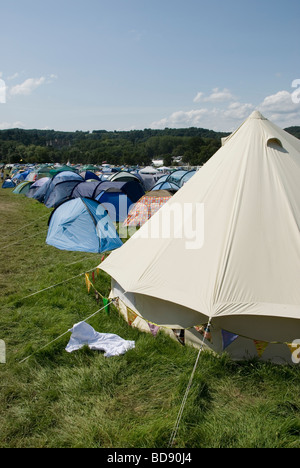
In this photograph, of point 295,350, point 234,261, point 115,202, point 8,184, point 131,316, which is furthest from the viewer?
point 8,184

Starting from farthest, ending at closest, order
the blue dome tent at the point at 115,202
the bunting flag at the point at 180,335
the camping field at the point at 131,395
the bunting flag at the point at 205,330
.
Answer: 1. the blue dome tent at the point at 115,202
2. the bunting flag at the point at 180,335
3. the bunting flag at the point at 205,330
4. the camping field at the point at 131,395

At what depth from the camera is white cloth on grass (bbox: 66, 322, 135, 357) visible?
155 inches

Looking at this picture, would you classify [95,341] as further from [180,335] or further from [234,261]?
[234,261]

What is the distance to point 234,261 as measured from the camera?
12.1 feet

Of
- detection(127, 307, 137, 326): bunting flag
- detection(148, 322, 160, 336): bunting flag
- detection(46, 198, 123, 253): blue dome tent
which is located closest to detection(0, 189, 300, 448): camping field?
detection(148, 322, 160, 336): bunting flag

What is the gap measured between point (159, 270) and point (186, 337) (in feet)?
2.98

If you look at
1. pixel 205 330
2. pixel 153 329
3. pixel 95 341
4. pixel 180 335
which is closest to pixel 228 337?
pixel 205 330

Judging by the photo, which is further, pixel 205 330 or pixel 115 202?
pixel 115 202

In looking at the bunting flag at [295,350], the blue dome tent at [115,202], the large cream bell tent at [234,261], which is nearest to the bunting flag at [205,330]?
the large cream bell tent at [234,261]

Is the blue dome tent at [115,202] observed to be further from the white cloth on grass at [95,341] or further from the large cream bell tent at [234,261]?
the white cloth on grass at [95,341]

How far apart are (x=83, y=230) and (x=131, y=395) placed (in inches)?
277

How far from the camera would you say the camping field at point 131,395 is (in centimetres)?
270

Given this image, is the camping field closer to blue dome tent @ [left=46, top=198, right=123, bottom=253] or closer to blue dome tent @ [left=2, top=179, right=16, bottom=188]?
blue dome tent @ [left=46, top=198, right=123, bottom=253]

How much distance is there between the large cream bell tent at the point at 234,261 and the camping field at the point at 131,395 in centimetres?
32
